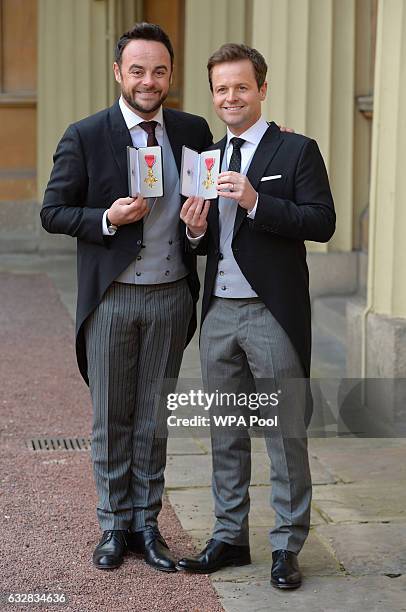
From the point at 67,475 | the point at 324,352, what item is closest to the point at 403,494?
the point at 67,475

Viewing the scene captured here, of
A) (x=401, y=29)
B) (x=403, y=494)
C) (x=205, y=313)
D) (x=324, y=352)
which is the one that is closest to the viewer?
(x=205, y=313)

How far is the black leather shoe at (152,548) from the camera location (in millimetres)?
4578

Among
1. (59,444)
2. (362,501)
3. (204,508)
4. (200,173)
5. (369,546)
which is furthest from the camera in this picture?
(59,444)

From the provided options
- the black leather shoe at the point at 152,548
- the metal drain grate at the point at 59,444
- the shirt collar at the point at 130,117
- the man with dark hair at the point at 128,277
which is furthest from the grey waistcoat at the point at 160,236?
the metal drain grate at the point at 59,444

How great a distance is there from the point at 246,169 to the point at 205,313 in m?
0.56

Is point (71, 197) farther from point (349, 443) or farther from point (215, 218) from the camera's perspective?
point (349, 443)

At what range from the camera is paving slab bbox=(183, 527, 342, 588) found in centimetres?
456

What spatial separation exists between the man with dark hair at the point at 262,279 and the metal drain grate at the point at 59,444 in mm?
2060

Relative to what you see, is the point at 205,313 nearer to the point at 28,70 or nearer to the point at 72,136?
the point at 72,136

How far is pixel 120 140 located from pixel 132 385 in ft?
3.09

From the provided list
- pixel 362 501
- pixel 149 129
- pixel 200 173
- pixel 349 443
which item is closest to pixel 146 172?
pixel 200 173

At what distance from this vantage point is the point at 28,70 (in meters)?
15.2

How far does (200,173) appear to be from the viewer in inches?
166

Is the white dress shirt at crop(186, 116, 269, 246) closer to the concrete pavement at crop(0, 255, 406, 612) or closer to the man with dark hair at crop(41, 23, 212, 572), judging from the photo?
the man with dark hair at crop(41, 23, 212, 572)
